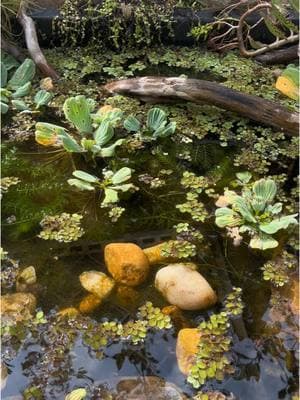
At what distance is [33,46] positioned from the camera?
3.24 meters

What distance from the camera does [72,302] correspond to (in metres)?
1.86

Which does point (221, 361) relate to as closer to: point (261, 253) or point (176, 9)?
point (261, 253)

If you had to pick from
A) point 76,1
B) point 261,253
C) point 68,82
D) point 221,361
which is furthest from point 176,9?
point 221,361

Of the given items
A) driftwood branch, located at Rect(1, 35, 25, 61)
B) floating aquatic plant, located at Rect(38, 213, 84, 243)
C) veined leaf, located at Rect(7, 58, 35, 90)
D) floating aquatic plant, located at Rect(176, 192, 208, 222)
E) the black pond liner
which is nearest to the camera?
floating aquatic plant, located at Rect(38, 213, 84, 243)

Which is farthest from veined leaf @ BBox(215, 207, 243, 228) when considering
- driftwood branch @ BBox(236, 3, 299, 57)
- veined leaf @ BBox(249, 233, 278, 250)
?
driftwood branch @ BBox(236, 3, 299, 57)

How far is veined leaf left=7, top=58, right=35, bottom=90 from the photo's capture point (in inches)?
119

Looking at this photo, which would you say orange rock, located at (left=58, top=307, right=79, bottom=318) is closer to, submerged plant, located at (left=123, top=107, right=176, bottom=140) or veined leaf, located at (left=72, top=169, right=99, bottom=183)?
veined leaf, located at (left=72, top=169, right=99, bottom=183)

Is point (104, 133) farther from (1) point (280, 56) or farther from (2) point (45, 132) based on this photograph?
(1) point (280, 56)

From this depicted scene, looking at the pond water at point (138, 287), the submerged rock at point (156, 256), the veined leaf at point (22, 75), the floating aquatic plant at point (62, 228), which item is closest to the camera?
the pond water at point (138, 287)

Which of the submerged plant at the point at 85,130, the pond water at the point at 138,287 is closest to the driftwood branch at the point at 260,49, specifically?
the pond water at the point at 138,287

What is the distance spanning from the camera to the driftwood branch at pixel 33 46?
10.5 ft

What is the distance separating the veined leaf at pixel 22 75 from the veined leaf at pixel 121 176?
1.08m

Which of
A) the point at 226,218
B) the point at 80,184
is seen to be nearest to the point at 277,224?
the point at 226,218

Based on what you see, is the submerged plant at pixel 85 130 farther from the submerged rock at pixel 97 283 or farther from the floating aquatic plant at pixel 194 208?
the submerged rock at pixel 97 283
